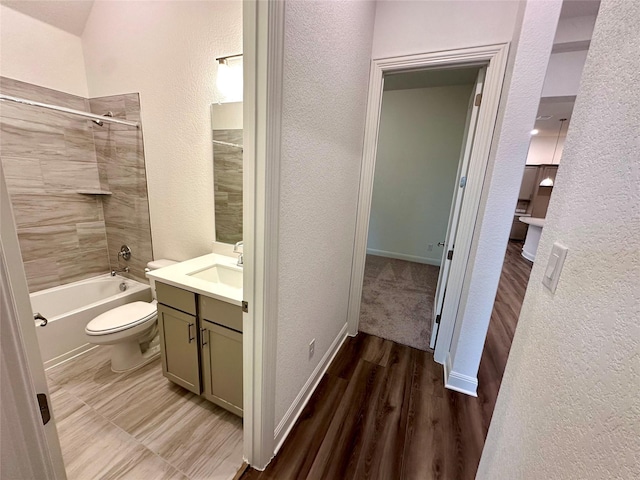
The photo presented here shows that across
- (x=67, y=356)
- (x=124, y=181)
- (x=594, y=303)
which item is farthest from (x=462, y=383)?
(x=124, y=181)

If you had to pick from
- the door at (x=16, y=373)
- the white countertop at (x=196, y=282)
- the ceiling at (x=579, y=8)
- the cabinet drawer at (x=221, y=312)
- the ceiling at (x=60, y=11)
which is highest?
the ceiling at (x=579, y=8)

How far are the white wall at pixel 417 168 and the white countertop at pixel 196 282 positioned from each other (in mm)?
3600

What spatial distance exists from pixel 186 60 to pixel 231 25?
0.45 metres

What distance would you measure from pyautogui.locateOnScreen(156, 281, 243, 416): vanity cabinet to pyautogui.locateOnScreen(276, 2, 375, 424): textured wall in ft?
0.95

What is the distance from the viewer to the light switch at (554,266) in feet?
2.07

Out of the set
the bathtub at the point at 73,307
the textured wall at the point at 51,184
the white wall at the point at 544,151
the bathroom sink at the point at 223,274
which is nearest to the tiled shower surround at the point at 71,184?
the textured wall at the point at 51,184

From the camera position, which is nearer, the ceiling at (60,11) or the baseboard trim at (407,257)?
the ceiling at (60,11)

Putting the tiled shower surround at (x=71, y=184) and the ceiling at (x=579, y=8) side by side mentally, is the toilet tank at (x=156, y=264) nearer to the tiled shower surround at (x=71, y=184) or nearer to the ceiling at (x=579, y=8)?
the tiled shower surround at (x=71, y=184)

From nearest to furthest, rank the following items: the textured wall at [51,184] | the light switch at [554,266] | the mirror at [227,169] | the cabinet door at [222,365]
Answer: the light switch at [554,266] → the cabinet door at [222,365] → the mirror at [227,169] → the textured wall at [51,184]

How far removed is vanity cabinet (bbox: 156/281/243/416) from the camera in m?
1.38

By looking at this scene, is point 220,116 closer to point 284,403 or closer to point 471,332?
point 284,403

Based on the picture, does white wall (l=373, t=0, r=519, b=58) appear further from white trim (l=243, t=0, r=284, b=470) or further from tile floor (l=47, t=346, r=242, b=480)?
tile floor (l=47, t=346, r=242, b=480)

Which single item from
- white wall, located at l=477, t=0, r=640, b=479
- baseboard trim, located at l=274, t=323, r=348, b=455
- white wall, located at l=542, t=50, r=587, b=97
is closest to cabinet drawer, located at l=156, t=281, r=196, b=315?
baseboard trim, located at l=274, t=323, r=348, b=455

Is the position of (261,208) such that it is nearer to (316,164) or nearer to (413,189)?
(316,164)
